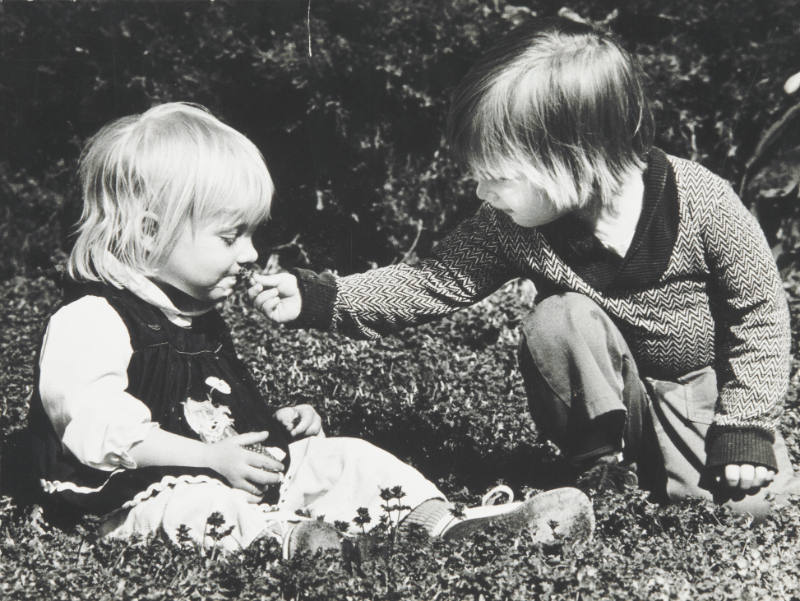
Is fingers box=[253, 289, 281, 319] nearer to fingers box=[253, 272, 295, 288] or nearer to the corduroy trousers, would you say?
fingers box=[253, 272, 295, 288]

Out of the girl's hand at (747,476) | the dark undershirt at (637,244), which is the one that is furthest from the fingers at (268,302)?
the girl's hand at (747,476)

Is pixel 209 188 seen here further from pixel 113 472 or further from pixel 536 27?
pixel 536 27

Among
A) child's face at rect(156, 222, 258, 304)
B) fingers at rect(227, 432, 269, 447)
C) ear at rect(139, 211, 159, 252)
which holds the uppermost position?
ear at rect(139, 211, 159, 252)

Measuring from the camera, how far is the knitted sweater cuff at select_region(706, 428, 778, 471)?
306 cm

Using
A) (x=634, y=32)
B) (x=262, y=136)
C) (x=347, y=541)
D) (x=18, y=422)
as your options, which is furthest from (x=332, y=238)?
(x=347, y=541)

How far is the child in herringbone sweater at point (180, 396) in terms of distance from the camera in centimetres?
284

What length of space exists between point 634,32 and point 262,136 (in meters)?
2.04

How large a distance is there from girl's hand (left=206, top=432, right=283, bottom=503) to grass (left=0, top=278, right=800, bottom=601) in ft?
0.77

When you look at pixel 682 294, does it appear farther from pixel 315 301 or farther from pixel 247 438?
pixel 247 438

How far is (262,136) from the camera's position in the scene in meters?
6.04

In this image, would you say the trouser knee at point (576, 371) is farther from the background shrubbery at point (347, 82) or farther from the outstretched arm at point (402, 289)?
the background shrubbery at point (347, 82)

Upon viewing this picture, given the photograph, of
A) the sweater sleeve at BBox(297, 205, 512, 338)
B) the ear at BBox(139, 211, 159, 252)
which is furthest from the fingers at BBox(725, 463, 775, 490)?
the ear at BBox(139, 211, 159, 252)

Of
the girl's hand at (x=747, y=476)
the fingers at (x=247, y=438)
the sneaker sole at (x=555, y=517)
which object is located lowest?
the girl's hand at (x=747, y=476)

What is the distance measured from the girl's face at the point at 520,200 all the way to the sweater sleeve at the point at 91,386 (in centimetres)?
108
